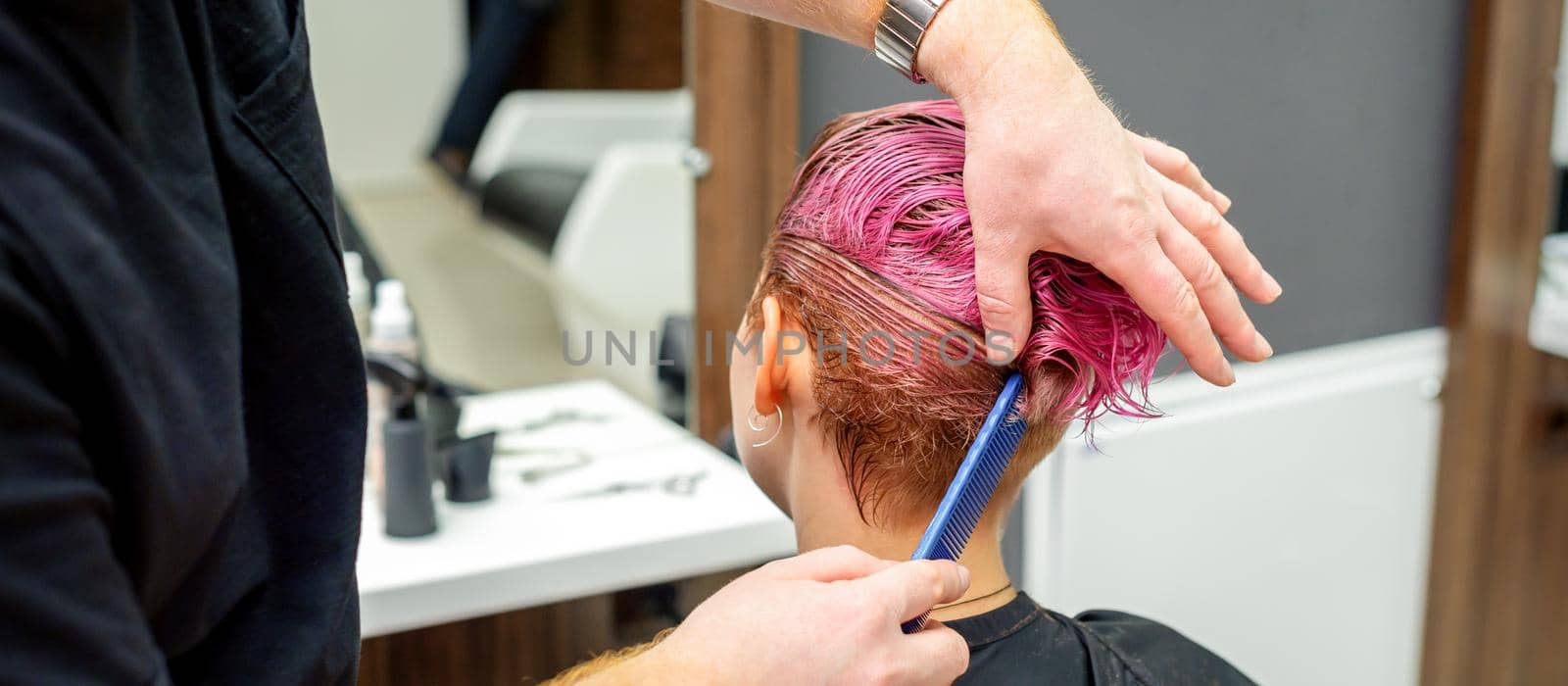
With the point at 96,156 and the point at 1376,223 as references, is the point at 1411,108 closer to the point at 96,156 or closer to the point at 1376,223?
the point at 1376,223

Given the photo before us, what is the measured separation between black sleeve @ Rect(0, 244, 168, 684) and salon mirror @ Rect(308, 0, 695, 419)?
41.6 inches

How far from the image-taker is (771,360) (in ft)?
3.31

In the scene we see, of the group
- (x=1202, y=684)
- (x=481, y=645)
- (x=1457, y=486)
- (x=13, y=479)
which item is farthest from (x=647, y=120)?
(x=1457, y=486)

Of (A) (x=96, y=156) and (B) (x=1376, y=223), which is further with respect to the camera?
(B) (x=1376, y=223)

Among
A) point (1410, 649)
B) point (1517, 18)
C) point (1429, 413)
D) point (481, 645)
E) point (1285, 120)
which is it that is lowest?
point (1410, 649)

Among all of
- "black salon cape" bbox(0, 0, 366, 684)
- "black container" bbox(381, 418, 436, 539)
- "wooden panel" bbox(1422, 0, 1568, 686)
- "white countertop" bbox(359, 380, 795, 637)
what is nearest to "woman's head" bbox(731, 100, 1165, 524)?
"black salon cape" bbox(0, 0, 366, 684)

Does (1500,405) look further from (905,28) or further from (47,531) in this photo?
(47,531)

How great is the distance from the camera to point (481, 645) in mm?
1603

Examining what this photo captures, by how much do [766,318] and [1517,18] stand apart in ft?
5.68

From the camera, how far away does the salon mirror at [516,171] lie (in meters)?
1.56

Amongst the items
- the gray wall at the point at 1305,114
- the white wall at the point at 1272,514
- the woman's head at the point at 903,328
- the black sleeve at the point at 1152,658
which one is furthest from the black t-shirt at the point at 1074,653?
the gray wall at the point at 1305,114

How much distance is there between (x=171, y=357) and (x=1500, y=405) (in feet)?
7.56

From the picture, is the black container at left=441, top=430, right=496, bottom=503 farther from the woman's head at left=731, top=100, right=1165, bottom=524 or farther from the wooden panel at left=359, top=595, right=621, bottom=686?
the woman's head at left=731, top=100, right=1165, bottom=524

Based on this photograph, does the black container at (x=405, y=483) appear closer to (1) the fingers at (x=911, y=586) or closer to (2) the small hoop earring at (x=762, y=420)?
(2) the small hoop earring at (x=762, y=420)
